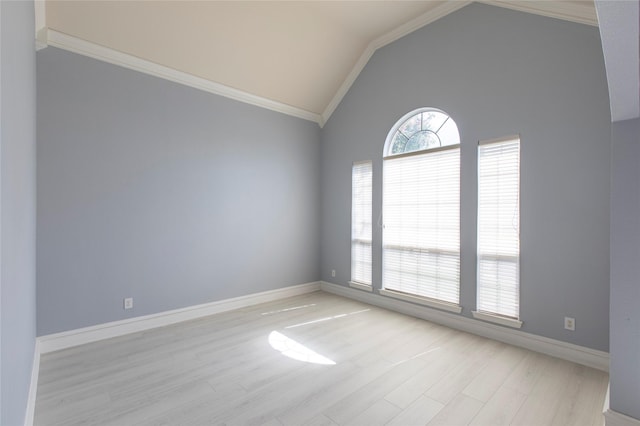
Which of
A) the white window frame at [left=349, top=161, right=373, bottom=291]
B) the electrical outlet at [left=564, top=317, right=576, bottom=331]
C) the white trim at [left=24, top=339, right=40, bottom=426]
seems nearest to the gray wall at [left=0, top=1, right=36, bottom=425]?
the white trim at [left=24, top=339, right=40, bottom=426]

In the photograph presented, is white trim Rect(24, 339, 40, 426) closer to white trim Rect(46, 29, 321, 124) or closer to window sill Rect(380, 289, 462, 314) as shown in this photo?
white trim Rect(46, 29, 321, 124)

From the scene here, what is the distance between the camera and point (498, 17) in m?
3.07

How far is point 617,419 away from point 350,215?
342 centimetres

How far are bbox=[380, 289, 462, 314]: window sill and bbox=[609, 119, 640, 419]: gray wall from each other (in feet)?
5.30

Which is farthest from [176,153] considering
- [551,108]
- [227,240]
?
[551,108]

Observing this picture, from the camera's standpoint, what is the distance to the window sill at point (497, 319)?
292 centimetres

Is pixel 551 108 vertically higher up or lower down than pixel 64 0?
lower down

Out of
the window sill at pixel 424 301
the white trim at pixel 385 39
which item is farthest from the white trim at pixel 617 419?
the white trim at pixel 385 39

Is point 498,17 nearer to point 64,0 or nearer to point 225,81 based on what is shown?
point 225,81

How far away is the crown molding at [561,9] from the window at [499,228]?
110 centimetres

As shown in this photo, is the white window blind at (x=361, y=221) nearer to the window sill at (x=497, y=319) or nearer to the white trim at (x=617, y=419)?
the window sill at (x=497, y=319)

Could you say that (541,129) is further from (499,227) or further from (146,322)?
(146,322)

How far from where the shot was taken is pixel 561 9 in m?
2.65

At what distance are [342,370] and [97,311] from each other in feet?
8.47
